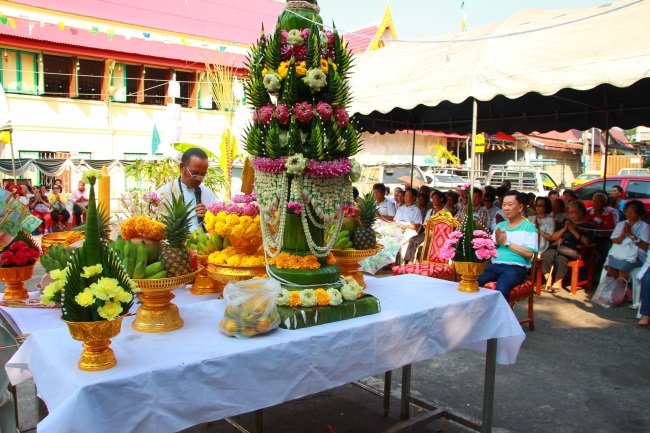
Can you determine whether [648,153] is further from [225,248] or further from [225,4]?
[225,248]

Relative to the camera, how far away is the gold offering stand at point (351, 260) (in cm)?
293

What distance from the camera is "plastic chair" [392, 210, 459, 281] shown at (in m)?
5.12

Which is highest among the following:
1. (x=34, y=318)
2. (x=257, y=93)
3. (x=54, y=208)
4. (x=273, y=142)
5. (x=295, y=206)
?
(x=257, y=93)

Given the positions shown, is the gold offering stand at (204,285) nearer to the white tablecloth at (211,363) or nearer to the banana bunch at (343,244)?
the white tablecloth at (211,363)

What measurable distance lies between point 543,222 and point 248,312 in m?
5.89

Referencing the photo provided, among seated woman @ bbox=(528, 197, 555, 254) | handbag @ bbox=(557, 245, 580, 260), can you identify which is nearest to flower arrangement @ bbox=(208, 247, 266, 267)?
seated woman @ bbox=(528, 197, 555, 254)

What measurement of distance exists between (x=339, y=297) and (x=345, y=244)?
0.65 meters

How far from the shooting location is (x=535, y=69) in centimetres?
549

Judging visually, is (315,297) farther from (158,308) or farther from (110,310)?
(110,310)

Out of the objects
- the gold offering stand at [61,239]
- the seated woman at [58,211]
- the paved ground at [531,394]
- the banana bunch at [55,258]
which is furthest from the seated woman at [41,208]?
the banana bunch at [55,258]

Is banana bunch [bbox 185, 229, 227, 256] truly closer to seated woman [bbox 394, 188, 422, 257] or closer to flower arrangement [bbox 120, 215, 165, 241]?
flower arrangement [bbox 120, 215, 165, 241]

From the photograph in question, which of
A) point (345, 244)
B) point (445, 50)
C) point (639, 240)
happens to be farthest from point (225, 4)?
point (345, 244)

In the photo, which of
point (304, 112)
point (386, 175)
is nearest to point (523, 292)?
point (304, 112)

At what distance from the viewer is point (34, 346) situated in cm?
189
